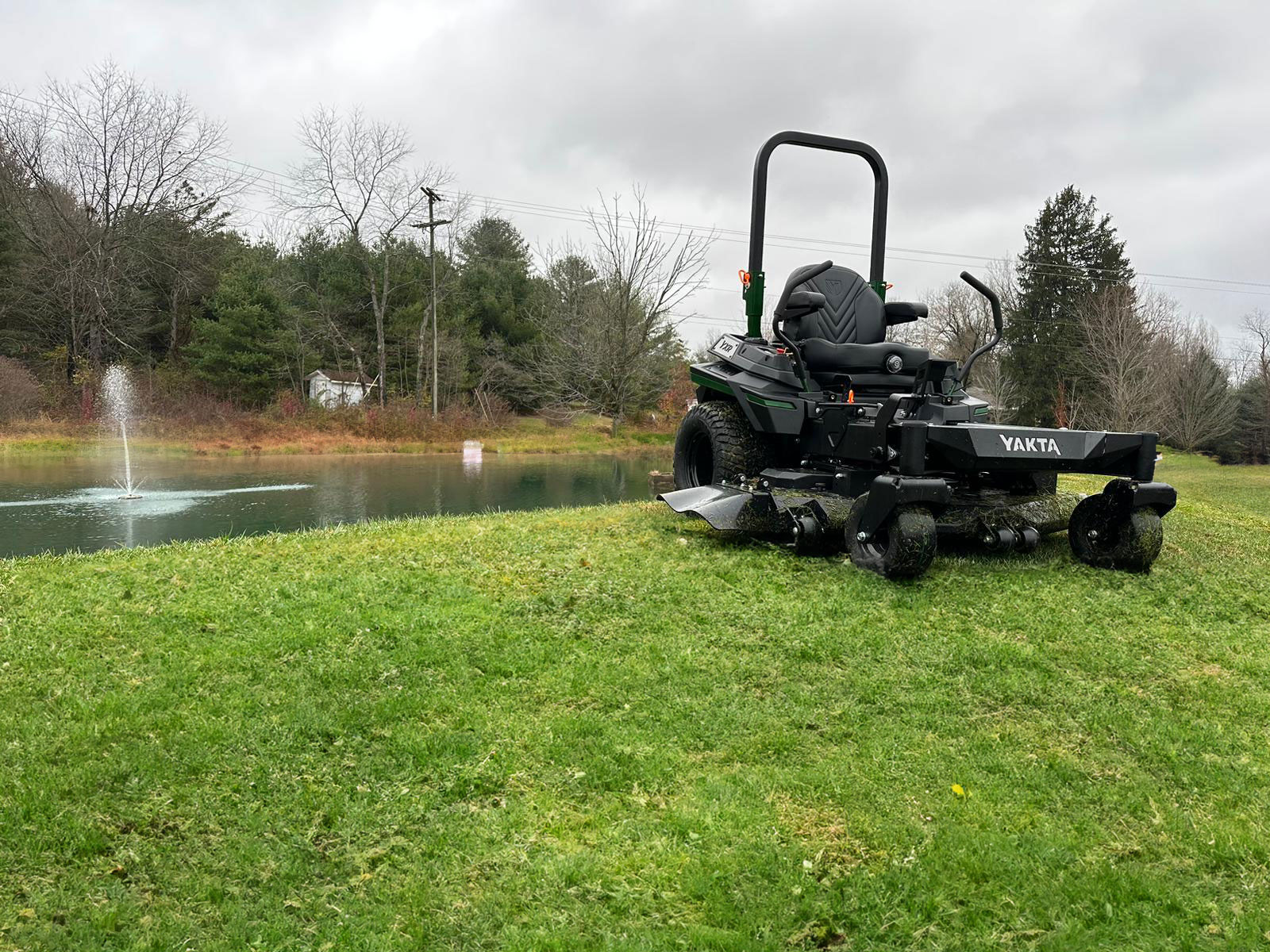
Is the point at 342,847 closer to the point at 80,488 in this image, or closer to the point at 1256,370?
the point at 80,488

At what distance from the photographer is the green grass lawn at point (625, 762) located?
239cm

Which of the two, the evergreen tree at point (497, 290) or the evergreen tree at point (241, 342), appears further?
the evergreen tree at point (497, 290)

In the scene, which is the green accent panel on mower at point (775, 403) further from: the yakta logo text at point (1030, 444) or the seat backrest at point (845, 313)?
the yakta logo text at point (1030, 444)

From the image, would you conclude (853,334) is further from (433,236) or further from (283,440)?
(433,236)

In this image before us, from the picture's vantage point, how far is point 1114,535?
18.4ft

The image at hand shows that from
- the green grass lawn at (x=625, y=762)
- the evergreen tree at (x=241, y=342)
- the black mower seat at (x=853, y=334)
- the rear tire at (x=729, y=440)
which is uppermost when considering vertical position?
the evergreen tree at (x=241, y=342)

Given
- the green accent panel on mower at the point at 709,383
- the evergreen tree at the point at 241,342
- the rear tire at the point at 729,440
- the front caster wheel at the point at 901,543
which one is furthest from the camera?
the evergreen tree at the point at 241,342

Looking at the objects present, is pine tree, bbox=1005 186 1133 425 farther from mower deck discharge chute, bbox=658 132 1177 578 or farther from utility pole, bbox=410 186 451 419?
mower deck discharge chute, bbox=658 132 1177 578

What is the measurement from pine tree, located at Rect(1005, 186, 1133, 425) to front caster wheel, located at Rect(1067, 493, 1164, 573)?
3416cm

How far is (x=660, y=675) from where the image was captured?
12.5 ft

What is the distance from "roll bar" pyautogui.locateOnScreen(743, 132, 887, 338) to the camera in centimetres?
720

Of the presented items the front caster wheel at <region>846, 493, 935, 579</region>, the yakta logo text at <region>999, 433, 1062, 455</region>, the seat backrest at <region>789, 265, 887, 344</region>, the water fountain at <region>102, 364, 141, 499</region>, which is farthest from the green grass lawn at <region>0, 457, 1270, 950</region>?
the water fountain at <region>102, 364, 141, 499</region>

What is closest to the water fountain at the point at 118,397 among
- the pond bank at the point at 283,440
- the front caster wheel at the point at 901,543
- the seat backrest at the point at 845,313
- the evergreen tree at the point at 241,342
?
the pond bank at the point at 283,440

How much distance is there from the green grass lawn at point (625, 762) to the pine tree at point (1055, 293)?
36148 millimetres
